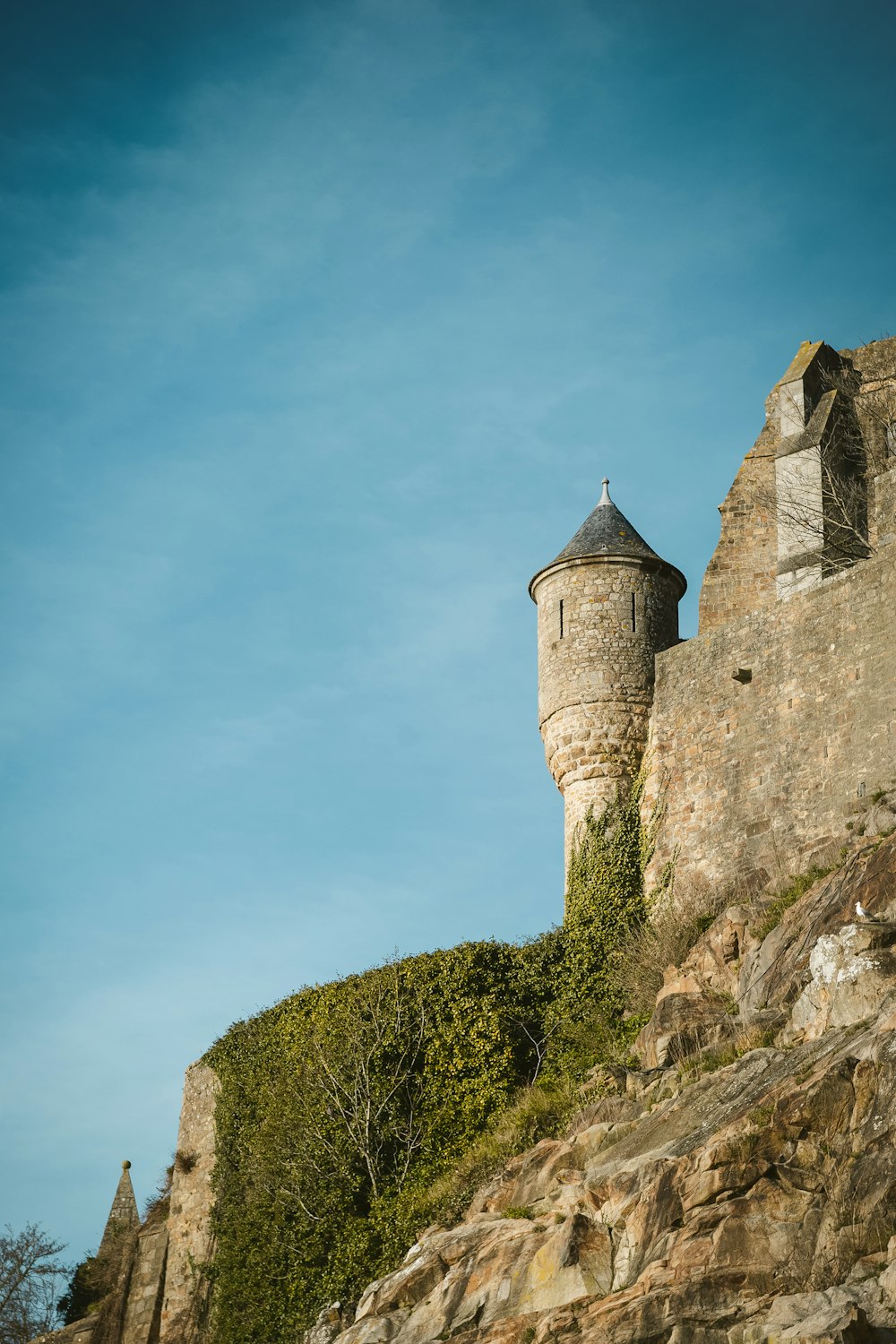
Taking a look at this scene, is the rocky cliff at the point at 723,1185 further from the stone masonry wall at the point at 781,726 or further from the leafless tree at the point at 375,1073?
the leafless tree at the point at 375,1073

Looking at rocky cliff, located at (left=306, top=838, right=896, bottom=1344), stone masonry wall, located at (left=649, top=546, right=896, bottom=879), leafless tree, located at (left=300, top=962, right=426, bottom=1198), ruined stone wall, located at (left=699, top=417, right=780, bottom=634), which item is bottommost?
rocky cliff, located at (left=306, top=838, right=896, bottom=1344)

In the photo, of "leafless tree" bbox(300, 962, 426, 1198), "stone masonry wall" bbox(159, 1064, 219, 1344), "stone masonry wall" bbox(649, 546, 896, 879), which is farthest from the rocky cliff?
"stone masonry wall" bbox(159, 1064, 219, 1344)

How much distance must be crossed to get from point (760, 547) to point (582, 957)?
704cm

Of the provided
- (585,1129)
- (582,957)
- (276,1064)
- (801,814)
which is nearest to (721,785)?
(801,814)

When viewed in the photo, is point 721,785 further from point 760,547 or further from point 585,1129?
point 585,1129

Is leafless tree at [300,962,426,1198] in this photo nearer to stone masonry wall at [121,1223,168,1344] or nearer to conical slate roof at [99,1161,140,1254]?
stone masonry wall at [121,1223,168,1344]

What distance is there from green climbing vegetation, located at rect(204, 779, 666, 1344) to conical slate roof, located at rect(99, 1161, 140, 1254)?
26.1 ft

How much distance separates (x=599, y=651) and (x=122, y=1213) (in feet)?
54.6

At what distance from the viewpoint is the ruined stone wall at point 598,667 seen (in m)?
25.8

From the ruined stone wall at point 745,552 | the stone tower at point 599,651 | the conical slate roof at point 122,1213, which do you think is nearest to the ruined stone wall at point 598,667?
the stone tower at point 599,651

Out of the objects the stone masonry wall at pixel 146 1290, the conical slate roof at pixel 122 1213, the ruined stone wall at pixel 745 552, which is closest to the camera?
the ruined stone wall at pixel 745 552

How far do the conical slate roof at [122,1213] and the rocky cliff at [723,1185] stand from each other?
13535 millimetres

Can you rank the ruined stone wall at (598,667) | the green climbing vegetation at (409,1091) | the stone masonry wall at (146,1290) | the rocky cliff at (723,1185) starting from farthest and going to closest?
the stone masonry wall at (146,1290), the ruined stone wall at (598,667), the green climbing vegetation at (409,1091), the rocky cliff at (723,1185)

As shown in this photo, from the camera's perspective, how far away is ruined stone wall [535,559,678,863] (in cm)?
2578
